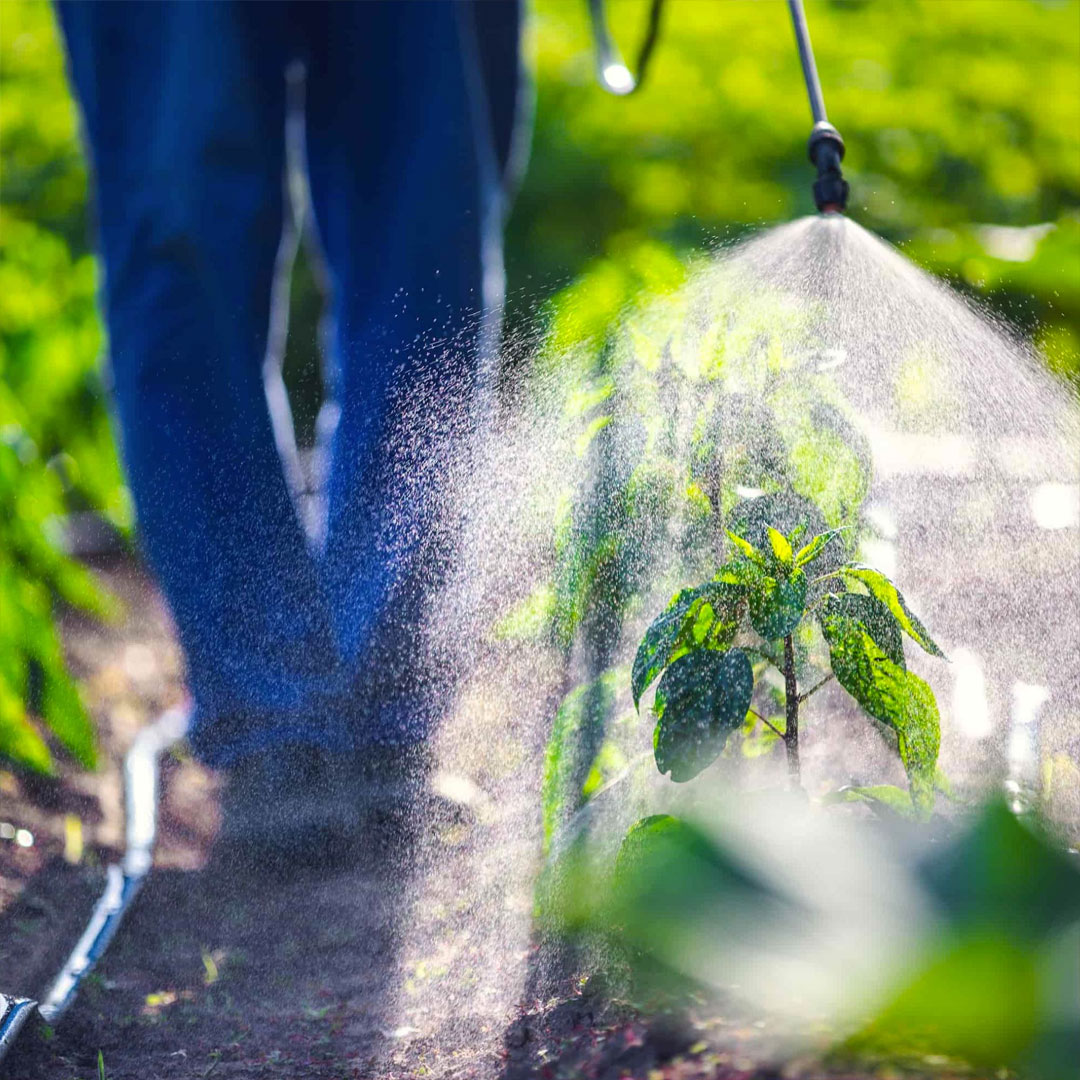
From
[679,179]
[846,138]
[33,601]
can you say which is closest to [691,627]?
[33,601]

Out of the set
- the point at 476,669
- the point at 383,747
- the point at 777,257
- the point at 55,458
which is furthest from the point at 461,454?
the point at 55,458

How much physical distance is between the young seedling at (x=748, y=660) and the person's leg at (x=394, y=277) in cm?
78

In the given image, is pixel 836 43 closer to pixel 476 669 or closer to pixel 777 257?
pixel 777 257

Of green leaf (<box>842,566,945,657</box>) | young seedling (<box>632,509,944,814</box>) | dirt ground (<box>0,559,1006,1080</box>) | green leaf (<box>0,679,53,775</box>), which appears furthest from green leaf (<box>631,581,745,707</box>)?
green leaf (<box>0,679,53,775</box>)

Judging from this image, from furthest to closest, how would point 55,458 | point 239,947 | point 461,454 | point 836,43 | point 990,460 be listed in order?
1. point 836,43
2. point 55,458
3. point 461,454
4. point 990,460
5. point 239,947

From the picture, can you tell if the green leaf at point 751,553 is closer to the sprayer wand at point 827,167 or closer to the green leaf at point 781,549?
the green leaf at point 781,549

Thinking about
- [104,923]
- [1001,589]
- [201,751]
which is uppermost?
[1001,589]

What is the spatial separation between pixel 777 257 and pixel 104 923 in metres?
1.30

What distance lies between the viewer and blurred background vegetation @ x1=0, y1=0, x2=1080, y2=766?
236cm

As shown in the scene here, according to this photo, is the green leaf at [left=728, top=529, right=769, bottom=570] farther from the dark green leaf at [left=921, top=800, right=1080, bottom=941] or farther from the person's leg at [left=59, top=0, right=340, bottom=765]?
the person's leg at [left=59, top=0, right=340, bottom=765]

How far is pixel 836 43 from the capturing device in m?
3.50

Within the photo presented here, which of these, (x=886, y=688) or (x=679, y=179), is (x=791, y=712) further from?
(x=679, y=179)

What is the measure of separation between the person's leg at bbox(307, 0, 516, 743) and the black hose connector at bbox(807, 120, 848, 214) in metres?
0.67

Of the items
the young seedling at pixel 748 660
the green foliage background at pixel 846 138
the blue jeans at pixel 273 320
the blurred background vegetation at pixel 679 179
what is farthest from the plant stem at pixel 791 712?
the green foliage background at pixel 846 138
